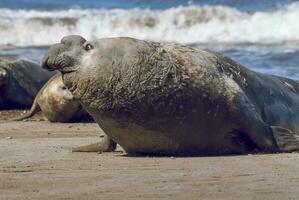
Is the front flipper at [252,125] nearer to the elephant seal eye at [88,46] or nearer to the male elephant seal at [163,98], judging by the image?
the male elephant seal at [163,98]

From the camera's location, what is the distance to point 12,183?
5922 mm

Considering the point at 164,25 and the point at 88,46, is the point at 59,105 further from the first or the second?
the point at 164,25

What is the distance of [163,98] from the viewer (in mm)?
6895

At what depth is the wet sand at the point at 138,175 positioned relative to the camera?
5.52m

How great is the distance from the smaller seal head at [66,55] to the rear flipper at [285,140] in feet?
5.04

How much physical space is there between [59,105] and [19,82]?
6.12 ft

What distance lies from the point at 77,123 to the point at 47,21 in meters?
16.6

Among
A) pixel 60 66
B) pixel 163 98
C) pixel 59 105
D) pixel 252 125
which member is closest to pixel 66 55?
pixel 60 66

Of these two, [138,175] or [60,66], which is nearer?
[138,175]

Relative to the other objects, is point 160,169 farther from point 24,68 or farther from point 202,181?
point 24,68

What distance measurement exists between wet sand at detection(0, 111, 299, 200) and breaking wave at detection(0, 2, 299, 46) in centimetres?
1481

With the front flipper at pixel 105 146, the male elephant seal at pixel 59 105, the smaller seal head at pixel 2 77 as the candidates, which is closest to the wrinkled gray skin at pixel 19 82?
the smaller seal head at pixel 2 77

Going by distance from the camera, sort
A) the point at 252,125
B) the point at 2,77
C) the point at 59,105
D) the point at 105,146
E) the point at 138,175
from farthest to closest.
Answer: the point at 2,77 < the point at 59,105 < the point at 105,146 < the point at 252,125 < the point at 138,175

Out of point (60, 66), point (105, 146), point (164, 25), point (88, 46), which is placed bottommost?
point (164, 25)
